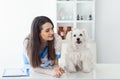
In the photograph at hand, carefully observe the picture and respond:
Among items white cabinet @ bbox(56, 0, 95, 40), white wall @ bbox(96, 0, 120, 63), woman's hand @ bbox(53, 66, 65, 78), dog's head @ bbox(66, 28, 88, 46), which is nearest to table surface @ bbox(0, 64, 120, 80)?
woman's hand @ bbox(53, 66, 65, 78)

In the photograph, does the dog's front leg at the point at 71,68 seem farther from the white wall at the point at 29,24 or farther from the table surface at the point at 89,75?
the white wall at the point at 29,24

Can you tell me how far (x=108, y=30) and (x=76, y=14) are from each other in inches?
23.2

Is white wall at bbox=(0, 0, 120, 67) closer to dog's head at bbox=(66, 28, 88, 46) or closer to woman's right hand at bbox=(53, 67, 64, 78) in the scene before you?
dog's head at bbox=(66, 28, 88, 46)

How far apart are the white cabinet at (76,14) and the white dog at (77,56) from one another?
1.61 metres

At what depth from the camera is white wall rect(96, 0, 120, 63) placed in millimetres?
3814

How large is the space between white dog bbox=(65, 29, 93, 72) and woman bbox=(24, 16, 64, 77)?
8cm

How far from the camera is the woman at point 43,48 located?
191 centimetres

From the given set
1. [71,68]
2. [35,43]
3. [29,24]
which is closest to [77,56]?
[71,68]

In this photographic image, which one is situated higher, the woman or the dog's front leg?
the woman

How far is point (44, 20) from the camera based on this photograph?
1.94 m

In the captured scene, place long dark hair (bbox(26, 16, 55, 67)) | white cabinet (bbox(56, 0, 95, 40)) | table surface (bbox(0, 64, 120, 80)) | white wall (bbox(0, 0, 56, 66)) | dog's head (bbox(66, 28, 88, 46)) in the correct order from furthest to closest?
white wall (bbox(0, 0, 56, 66)) < white cabinet (bbox(56, 0, 95, 40)) < dog's head (bbox(66, 28, 88, 46)) < long dark hair (bbox(26, 16, 55, 67)) < table surface (bbox(0, 64, 120, 80))

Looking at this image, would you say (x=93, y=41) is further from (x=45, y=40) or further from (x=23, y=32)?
(x=45, y=40)

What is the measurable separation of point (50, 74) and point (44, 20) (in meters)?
0.42

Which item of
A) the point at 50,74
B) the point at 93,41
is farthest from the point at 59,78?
the point at 93,41
